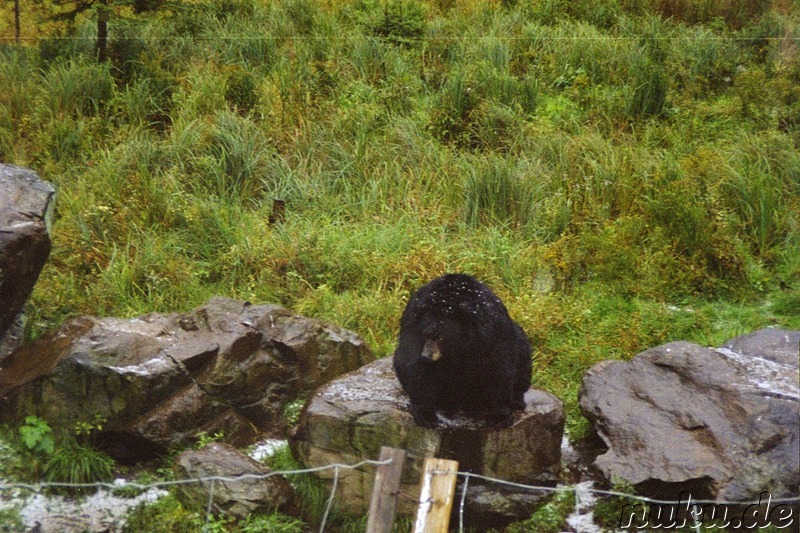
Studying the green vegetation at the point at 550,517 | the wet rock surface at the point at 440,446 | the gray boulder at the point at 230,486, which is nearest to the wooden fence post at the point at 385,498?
the wet rock surface at the point at 440,446

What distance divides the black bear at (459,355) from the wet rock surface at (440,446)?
11cm

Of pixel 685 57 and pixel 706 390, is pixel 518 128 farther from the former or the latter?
pixel 706 390

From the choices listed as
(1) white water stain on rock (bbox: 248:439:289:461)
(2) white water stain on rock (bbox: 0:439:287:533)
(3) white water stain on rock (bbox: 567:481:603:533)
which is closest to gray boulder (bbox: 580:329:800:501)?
(3) white water stain on rock (bbox: 567:481:603:533)

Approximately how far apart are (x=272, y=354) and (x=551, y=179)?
11.9 ft

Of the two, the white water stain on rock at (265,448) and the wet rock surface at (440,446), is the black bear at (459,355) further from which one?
the white water stain on rock at (265,448)

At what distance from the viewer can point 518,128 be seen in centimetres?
940

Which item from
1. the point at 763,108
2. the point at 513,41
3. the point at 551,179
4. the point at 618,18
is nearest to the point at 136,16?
the point at 513,41

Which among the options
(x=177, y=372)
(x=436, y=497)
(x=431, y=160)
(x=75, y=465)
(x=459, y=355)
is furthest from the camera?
(x=431, y=160)

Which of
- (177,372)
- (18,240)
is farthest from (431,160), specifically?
(18,240)

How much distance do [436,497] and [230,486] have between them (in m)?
2.02

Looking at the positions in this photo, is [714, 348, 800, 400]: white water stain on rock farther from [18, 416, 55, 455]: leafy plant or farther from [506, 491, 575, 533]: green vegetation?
[18, 416, 55, 455]: leafy plant

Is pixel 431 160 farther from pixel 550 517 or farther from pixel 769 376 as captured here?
pixel 550 517

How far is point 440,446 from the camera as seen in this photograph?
195 inches

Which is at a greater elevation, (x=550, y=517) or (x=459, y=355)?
(x=459, y=355)
